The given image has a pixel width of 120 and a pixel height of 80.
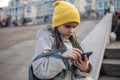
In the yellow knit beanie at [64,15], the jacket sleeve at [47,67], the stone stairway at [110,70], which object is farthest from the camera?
the stone stairway at [110,70]

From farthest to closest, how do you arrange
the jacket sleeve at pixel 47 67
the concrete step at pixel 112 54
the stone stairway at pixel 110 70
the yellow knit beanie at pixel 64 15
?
1. the concrete step at pixel 112 54
2. the stone stairway at pixel 110 70
3. the yellow knit beanie at pixel 64 15
4. the jacket sleeve at pixel 47 67

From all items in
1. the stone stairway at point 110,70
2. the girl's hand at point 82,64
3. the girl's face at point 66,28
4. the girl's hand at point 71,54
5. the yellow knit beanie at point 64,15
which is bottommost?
the stone stairway at point 110,70

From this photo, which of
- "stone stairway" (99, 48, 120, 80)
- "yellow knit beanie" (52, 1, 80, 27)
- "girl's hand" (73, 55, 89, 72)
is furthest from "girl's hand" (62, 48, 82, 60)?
"stone stairway" (99, 48, 120, 80)

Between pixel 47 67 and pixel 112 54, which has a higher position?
pixel 47 67

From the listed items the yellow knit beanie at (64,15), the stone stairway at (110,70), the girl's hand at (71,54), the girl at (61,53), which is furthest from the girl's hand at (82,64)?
the stone stairway at (110,70)

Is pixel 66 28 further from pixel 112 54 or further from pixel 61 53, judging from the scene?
pixel 112 54

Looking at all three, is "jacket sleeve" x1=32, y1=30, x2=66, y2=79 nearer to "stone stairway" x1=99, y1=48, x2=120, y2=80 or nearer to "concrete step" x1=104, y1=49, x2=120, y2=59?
"stone stairway" x1=99, y1=48, x2=120, y2=80

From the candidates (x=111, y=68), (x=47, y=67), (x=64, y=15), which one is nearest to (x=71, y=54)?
(x=47, y=67)

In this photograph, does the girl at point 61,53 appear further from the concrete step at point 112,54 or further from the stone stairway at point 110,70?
the concrete step at point 112,54

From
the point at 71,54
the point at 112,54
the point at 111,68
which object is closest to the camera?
the point at 71,54

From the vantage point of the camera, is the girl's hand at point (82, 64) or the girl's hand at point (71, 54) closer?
the girl's hand at point (71, 54)

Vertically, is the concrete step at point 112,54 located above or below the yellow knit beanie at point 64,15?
below

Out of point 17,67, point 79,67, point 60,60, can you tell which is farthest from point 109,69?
point 60,60

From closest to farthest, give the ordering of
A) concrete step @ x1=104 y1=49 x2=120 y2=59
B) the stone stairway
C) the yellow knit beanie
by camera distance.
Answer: the yellow knit beanie
the stone stairway
concrete step @ x1=104 y1=49 x2=120 y2=59
